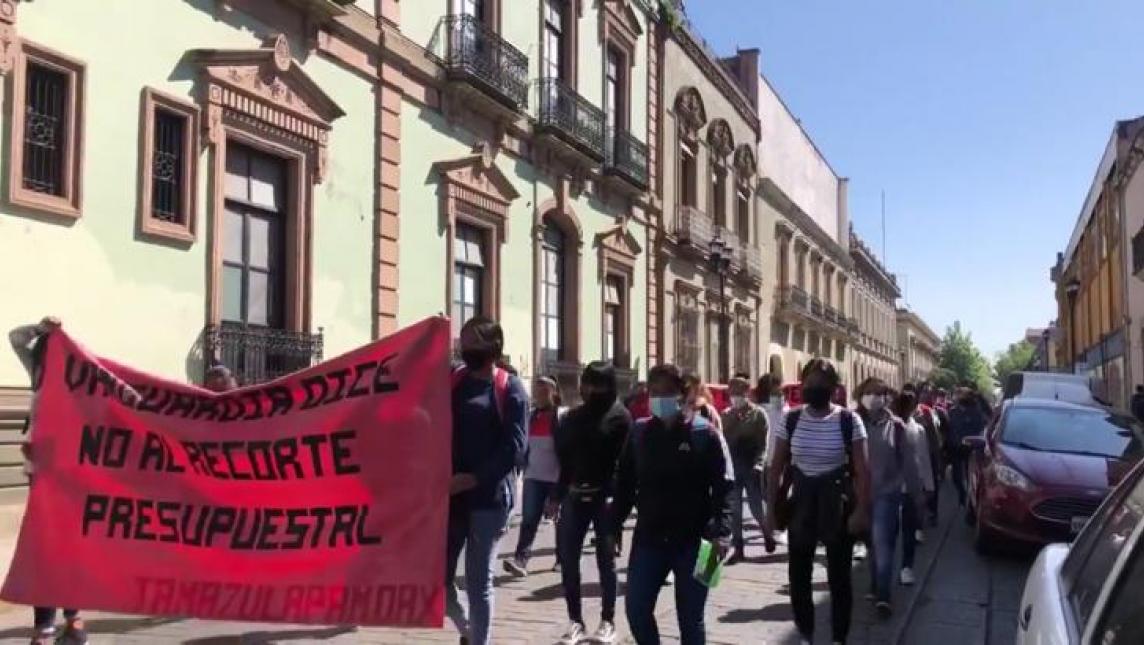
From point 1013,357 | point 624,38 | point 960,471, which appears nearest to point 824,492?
point 960,471

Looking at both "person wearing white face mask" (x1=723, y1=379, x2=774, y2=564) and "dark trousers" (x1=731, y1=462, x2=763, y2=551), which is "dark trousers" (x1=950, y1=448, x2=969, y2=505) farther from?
"person wearing white face mask" (x1=723, y1=379, x2=774, y2=564)

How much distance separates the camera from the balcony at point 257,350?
1089 centimetres

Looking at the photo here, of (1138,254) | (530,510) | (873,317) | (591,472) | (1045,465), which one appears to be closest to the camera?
(591,472)

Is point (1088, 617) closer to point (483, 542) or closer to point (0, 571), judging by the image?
point (483, 542)

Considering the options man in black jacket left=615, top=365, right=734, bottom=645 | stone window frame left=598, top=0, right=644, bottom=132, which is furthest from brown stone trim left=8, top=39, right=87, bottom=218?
stone window frame left=598, top=0, right=644, bottom=132

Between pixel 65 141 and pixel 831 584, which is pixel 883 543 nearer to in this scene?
pixel 831 584

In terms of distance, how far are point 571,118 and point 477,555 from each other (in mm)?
14392

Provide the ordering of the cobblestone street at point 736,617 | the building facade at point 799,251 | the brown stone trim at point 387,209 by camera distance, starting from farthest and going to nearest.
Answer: the building facade at point 799,251 → the brown stone trim at point 387,209 → the cobblestone street at point 736,617

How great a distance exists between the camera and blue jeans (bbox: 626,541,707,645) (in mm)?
5391

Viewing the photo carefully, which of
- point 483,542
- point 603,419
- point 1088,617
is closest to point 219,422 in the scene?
point 483,542

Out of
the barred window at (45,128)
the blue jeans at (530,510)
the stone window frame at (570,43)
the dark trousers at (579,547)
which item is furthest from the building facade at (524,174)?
the dark trousers at (579,547)

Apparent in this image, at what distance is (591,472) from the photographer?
7.14 metres

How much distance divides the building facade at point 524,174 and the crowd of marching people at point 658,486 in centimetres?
A: 666

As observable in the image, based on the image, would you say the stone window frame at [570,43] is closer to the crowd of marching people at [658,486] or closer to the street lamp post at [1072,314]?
the crowd of marching people at [658,486]
